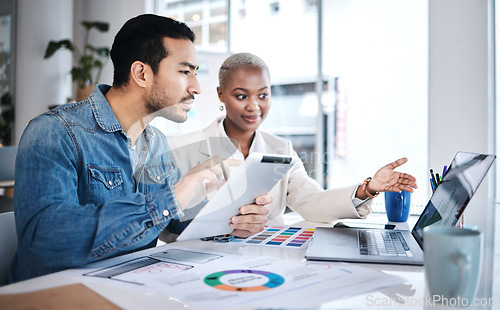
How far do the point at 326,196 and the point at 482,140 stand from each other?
191 cm

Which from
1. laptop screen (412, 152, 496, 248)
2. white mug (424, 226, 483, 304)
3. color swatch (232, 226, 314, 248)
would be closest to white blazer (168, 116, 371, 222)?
color swatch (232, 226, 314, 248)

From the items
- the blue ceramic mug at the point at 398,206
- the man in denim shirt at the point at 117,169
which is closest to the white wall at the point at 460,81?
the blue ceramic mug at the point at 398,206

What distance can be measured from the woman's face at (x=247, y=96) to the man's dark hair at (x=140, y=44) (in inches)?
25.1

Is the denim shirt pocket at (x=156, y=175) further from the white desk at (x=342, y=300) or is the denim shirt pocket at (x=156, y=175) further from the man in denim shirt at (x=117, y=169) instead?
the white desk at (x=342, y=300)

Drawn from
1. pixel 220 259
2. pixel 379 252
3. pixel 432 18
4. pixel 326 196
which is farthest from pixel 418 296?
pixel 432 18

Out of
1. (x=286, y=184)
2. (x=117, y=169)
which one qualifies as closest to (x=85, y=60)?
(x=286, y=184)

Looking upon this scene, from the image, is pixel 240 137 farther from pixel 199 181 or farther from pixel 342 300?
pixel 342 300

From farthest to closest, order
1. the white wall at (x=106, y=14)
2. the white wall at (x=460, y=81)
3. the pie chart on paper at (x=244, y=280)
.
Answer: the white wall at (x=106, y=14), the white wall at (x=460, y=81), the pie chart on paper at (x=244, y=280)

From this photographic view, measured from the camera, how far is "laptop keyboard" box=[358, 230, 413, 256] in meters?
0.93

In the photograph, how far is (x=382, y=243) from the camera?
3.37 feet

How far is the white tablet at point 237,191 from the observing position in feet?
2.98

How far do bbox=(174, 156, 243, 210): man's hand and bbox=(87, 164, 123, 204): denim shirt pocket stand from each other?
283 mm

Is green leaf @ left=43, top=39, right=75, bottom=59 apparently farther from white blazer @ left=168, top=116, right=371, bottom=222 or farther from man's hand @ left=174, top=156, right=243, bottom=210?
man's hand @ left=174, top=156, right=243, bottom=210

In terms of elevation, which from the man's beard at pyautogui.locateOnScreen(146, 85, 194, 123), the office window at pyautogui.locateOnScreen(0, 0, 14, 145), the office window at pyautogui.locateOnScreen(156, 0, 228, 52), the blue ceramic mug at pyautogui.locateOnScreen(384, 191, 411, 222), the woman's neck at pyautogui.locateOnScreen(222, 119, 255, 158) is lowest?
the blue ceramic mug at pyautogui.locateOnScreen(384, 191, 411, 222)
